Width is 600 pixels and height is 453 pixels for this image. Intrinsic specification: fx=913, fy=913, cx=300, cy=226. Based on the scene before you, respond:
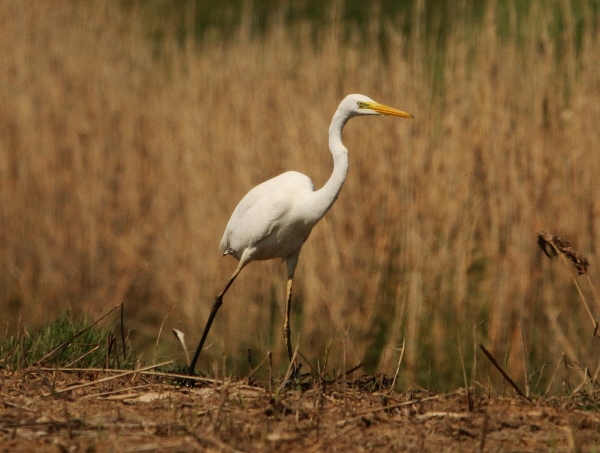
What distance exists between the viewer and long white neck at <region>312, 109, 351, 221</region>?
3965 mm

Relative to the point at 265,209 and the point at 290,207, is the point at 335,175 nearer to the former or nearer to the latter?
the point at 290,207

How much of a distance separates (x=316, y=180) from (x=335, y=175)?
9.45 ft

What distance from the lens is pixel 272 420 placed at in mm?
2930

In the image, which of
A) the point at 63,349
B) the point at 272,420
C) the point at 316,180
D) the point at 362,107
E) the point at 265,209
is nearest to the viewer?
the point at 272,420

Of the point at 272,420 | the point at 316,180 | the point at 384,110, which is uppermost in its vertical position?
the point at 384,110

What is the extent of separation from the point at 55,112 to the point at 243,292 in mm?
2407

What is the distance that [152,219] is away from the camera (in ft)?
26.9

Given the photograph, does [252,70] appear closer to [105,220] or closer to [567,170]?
[105,220]

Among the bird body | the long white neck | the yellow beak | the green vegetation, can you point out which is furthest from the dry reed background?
the yellow beak

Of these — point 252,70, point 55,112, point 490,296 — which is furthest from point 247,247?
point 55,112

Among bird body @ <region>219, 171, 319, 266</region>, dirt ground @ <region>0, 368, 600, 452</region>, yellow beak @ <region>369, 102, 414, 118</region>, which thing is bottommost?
dirt ground @ <region>0, 368, 600, 452</region>

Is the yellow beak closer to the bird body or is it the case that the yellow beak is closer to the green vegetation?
the bird body

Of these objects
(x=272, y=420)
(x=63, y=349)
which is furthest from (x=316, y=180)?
(x=272, y=420)

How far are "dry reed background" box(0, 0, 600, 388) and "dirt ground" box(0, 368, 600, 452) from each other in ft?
6.88
